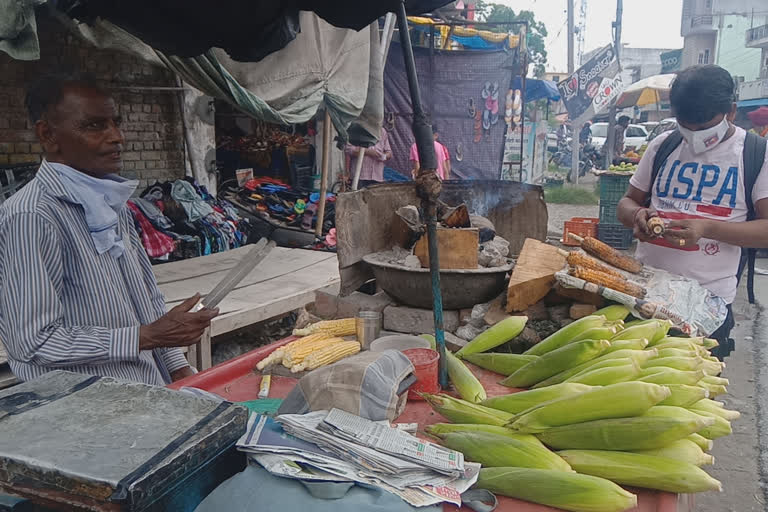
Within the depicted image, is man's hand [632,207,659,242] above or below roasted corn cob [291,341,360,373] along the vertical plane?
above

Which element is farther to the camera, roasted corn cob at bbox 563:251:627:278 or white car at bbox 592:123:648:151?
white car at bbox 592:123:648:151

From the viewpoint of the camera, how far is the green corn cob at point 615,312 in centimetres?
269

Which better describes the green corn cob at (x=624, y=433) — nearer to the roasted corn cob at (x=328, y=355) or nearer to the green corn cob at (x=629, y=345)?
the green corn cob at (x=629, y=345)

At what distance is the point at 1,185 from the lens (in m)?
5.98

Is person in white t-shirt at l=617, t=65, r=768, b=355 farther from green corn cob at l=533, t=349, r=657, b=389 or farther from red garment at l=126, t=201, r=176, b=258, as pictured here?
red garment at l=126, t=201, r=176, b=258

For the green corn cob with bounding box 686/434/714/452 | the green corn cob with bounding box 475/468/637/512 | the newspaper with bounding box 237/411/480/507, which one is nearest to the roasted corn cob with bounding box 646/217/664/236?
the green corn cob with bounding box 686/434/714/452

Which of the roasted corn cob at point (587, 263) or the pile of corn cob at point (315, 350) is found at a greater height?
the roasted corn cob at point (587, 263)

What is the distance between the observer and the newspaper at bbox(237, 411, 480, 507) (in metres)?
1.42

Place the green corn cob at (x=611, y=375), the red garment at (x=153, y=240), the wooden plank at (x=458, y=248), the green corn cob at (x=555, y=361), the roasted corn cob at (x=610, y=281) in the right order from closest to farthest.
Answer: the green corn cob at (x=611, y=375), the green corn cob at (x=555, y=361), the roasted corn cob at (x=610, y=281), the wooden plank at (x=458, y=248), the red garment at (x=153, y=240)

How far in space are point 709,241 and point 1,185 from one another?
21.3 ft

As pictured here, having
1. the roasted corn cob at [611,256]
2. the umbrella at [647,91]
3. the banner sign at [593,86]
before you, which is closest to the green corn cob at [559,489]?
the roasted corn cob at [611,256]

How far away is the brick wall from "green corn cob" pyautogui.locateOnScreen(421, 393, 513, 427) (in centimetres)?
605

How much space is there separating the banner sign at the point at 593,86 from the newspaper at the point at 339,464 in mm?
16088

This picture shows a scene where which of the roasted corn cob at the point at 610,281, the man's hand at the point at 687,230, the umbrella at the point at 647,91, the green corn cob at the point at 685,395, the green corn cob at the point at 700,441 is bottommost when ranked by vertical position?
the green corn cob at the point at 700,441
